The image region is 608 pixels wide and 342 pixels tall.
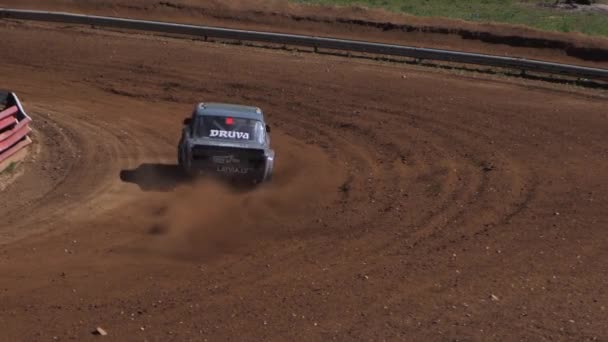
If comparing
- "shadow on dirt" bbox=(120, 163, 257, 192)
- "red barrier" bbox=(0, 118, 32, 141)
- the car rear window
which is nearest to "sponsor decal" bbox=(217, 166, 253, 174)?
"shadow on dirt" bbox=(120, 163, 257, 192)

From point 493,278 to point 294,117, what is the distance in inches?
471

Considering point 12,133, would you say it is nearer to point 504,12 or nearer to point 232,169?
point 232,169

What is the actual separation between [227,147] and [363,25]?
23.1 m

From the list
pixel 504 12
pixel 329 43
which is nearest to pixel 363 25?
pixel 329 43

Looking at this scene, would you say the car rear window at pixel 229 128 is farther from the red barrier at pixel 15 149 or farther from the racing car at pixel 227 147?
the red barrier at pixel 15 149

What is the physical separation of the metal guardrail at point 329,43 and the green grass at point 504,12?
11.0 meters

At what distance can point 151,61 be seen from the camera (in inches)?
1246

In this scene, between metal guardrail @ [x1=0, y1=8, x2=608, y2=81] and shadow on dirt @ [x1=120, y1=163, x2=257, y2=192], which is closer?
shadow on dirt @ [x1=120, y1=163, x2=257, y2=192]

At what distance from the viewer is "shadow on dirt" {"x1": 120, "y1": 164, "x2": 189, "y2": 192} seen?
1886cm

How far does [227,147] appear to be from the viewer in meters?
18.3

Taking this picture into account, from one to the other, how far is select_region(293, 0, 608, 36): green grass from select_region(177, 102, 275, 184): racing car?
87.1 feet

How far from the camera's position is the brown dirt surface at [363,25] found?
37781mm

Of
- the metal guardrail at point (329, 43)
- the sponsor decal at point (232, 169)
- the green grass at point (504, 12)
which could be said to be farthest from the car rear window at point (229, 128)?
the green grass at point (504, 12)

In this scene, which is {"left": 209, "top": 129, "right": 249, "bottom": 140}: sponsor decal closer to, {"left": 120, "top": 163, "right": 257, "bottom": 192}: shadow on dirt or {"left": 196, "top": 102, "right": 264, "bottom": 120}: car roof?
{"left": 196, "top": 102, "right": 264, "bottom": 120}: car roof
